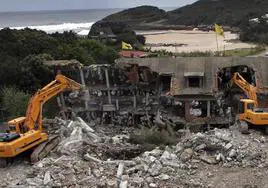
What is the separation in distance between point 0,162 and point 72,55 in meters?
24.3

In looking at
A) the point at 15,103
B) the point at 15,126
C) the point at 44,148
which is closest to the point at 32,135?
the point at 44,148

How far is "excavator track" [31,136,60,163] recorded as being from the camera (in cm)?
1884

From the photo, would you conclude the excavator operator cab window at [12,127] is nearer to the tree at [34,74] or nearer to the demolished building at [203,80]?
the demolished building at [203,80]

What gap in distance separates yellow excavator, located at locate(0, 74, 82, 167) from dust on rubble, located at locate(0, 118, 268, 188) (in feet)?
1.55

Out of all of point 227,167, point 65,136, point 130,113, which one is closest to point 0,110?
point 130,113

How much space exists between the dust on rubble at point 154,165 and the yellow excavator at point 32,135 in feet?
1.55

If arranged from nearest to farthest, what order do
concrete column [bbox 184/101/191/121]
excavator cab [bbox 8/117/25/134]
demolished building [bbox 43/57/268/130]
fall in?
1. excavator cab [bbox 8/117/25/134]
2. concrete column [bbox 184/101/191/121]
3. demolished building [bbox 43/57/268/130]

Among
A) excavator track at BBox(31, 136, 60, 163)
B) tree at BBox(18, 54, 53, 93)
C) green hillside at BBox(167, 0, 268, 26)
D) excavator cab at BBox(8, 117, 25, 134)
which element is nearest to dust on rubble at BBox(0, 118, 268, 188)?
excavator track at BBox(31, 136, 60, 163)

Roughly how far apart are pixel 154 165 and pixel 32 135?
5263mm

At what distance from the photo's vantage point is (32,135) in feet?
64.0

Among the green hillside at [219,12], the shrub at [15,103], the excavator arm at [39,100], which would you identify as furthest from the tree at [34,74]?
the green hillside at [219,12]

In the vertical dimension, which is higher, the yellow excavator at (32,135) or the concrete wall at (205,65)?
the concrete wall at (205,65)

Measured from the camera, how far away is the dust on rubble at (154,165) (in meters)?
16.5

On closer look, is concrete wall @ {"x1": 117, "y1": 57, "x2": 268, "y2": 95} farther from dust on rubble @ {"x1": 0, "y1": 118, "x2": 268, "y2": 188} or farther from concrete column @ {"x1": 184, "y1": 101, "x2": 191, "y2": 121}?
dust on rubble @ {"x1": 0, "y1": 118, "x2": 268, "y2": 188}
